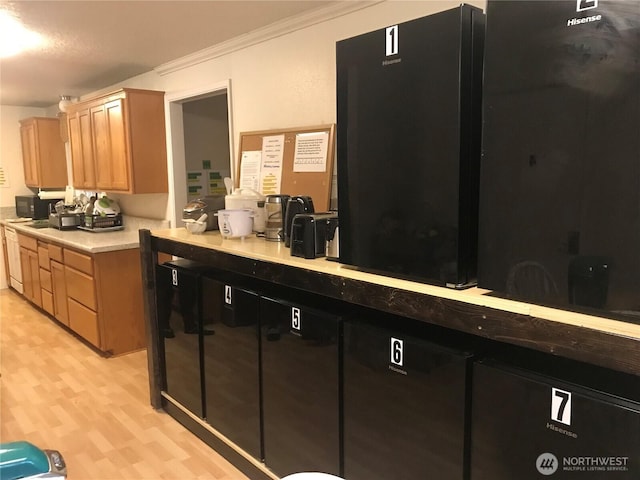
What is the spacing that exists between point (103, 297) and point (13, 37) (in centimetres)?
184

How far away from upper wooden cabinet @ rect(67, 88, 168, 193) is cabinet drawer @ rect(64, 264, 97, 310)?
0.76 m

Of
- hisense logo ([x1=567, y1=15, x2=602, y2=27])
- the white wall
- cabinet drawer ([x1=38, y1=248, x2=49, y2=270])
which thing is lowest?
cabinet drawer ([x1=38, y1=248, x2=49, y2=270])

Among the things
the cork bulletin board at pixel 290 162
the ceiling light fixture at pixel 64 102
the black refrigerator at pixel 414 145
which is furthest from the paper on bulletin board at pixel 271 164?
the ceiling light fixture at pixel 64 102

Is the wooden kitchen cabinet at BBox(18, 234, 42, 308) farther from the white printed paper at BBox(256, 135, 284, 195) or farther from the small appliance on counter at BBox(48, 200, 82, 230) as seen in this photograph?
the white printed paper at BBox(256, 135, 284, 195)

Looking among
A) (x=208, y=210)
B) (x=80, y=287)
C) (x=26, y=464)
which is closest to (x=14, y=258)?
(x=80, y=287)

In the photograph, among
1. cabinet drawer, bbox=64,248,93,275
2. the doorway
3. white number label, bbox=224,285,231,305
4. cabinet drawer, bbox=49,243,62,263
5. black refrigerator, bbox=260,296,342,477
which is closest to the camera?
black refrigerator, bbox=260,296,342,477

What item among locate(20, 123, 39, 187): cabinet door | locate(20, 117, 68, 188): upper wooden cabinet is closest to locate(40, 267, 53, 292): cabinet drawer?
locate(20, 117, 68, 188): upper wooden cabinet

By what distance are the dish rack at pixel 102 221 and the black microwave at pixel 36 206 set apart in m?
1.31

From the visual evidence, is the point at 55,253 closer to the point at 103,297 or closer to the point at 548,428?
the point at 103,297

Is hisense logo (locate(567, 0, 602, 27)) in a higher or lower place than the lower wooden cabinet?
higher

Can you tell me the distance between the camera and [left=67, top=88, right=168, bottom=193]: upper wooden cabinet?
155 inches

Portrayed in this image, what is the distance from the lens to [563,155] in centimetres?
107

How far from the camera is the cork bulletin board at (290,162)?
8.70ft

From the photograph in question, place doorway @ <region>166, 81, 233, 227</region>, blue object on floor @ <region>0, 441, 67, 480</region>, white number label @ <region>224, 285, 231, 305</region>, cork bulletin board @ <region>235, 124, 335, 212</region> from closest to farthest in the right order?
blue object on floor @ <region>0, 441, 67, 480</region> → white number label @ <region>224, 285, 231, 305</region> → cork bulletin board @ <region>235, 124, 335, 212</region> → doorway @ <region>166, 81, 233, 227</region>
